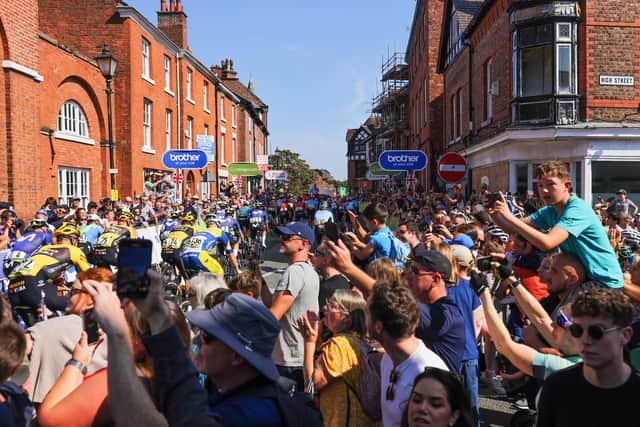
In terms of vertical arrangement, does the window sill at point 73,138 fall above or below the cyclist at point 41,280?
above

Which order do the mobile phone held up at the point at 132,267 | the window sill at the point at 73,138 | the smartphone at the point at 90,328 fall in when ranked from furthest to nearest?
1. the window sill at the point at 73,138
2. the smartphone at the point at 90,328
3. the mobile phone held up at the point at 132,267

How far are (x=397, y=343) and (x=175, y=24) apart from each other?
33.5 meters

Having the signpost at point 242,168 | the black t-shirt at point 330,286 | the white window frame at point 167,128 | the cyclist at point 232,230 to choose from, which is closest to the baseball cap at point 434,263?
the black t-shirt at point 330,286

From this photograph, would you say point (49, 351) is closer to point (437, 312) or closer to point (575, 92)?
point (437, 312)

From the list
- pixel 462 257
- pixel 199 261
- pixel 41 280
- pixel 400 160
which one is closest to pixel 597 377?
pixel 462 257

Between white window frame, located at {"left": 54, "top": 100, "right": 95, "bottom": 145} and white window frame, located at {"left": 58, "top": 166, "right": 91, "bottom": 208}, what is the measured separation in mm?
1099

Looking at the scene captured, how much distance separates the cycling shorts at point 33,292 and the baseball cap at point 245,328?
5.08 meters

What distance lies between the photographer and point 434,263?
12.6 feet

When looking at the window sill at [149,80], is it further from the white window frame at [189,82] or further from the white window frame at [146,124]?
the white window frame at [189,82]

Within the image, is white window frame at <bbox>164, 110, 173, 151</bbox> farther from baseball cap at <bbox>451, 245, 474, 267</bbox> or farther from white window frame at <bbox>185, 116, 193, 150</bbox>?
baseball cap at <bbox>451, 245, 474, 267</bbox>

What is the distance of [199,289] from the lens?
470 cm

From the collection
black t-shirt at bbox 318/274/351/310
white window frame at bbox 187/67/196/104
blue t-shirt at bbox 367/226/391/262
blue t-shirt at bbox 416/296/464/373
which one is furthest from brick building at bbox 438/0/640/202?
white window frame at bbox 187/67/196/104

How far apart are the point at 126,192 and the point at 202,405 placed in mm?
23659

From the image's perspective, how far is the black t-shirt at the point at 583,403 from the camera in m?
2.43
